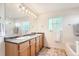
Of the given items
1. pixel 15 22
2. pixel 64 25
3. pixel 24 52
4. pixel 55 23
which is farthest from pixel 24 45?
pixel 64 25

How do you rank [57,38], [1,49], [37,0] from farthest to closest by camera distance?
1. [57,38]
2. [1,49]
3. [37,0]

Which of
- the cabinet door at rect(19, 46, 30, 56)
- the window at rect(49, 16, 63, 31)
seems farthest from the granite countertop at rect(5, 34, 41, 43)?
the window at rect(49, 16, 63, 31)

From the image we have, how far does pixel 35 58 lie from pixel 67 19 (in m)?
0.82

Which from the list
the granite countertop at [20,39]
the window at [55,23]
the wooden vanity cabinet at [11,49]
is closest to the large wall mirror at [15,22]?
the granite countertop at [20,39]

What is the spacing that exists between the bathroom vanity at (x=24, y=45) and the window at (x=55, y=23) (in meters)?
0.22

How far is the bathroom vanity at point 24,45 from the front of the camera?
1.43 metres

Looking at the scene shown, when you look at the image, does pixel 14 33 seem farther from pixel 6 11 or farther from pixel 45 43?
pixel 45 43

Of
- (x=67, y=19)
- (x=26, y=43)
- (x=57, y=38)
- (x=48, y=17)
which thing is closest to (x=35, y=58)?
(x=26, y=43)

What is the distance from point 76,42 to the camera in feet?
4.85

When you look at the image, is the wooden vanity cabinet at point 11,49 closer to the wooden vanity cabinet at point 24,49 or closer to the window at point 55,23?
the wooden vanity cabinet at point 24,49

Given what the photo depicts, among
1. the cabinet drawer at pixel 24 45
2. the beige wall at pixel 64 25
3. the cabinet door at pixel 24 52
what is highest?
the beige wall at pixel 64 25

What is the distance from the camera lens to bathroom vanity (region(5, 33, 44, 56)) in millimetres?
1427

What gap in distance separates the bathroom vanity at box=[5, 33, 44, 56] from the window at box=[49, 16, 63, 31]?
22 cm

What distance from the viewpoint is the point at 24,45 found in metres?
1.53
